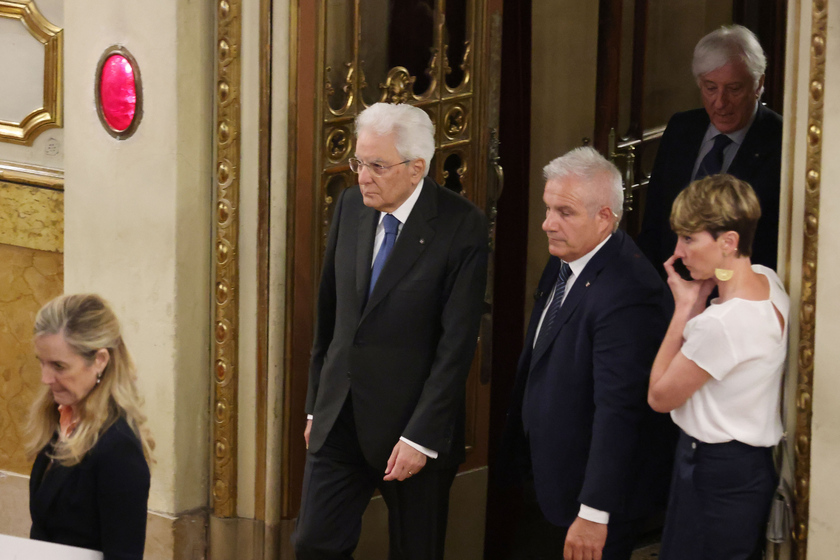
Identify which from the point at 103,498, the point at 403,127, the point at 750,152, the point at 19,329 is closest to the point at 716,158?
the point at 750,152

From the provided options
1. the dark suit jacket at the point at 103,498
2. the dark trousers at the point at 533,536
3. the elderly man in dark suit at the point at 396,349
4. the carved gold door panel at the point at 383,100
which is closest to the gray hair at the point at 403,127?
the elderly man in dark suit at the point at 396,349

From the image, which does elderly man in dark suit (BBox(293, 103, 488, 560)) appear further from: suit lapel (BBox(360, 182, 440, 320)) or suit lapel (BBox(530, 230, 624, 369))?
suit lapel (BBox(530, 230, 624, 369))

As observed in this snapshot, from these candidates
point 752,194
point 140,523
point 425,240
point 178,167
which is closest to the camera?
point 140,523

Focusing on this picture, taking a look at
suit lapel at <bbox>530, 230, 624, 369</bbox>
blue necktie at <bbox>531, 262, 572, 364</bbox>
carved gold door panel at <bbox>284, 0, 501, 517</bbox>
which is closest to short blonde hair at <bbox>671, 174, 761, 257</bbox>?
suit lapel at <bbox>530, 230, 624, 369</bbox>

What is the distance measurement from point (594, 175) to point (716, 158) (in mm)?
969

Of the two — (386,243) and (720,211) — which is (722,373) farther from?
(386,243)

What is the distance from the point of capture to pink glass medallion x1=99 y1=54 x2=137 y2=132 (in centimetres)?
421

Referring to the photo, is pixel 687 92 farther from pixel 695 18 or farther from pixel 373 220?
pixel 373 220

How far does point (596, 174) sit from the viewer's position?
10.6 feet

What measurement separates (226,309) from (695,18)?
10.5 ft

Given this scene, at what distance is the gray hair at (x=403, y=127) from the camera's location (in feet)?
11.2

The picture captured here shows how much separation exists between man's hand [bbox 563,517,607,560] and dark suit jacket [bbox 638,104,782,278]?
1.09 m

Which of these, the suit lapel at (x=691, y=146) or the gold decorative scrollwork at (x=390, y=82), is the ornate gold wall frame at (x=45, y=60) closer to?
the gold decorative scrollwork at (x=390, y=82)

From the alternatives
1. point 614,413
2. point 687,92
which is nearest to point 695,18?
point 687,92
